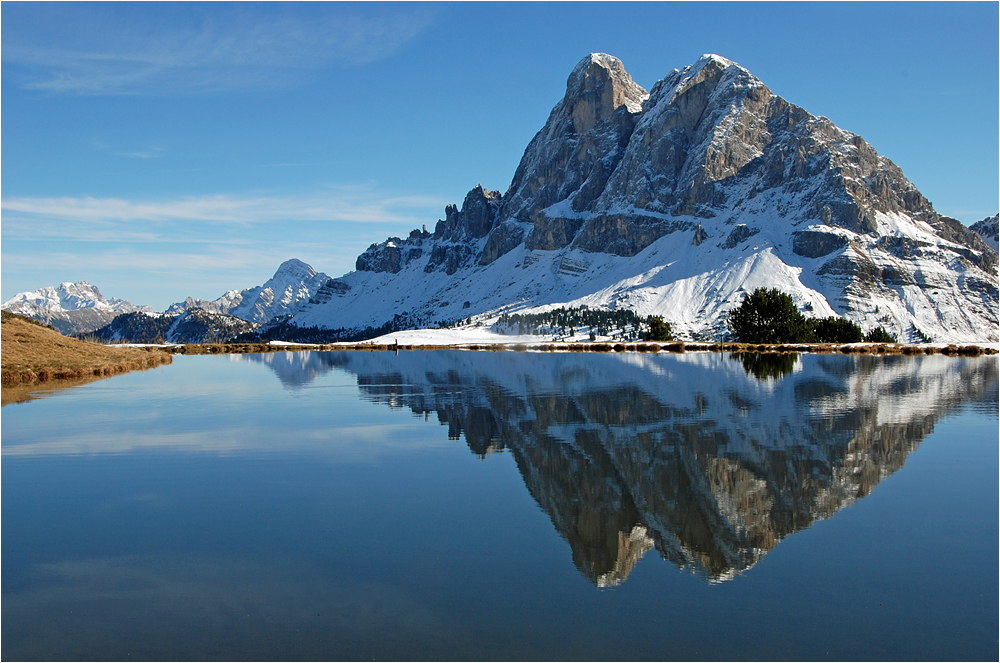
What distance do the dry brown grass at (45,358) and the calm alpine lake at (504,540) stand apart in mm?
30321

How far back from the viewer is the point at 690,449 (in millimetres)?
25578

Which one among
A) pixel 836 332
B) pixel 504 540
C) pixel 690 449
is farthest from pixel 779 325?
pixel 504 540

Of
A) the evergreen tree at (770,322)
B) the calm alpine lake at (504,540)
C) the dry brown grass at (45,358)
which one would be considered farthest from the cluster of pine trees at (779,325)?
the calm alpine lake at (504,540)

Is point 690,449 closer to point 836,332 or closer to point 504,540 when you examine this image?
point 504,540

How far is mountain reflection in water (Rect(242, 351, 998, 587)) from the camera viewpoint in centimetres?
1595

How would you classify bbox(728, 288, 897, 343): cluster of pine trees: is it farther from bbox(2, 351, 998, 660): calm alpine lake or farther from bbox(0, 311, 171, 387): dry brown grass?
bbox(2, 351, 998, 660): calm alpine lake

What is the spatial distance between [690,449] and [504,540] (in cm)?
1171

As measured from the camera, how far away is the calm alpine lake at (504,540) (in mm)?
11336

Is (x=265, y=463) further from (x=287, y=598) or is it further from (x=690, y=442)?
(x=690, y=442)

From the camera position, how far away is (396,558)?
575 inches

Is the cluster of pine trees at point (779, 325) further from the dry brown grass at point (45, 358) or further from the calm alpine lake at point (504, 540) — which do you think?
the calm alpine lake at point (504, 540)

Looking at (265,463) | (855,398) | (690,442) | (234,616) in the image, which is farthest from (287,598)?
(855,398)

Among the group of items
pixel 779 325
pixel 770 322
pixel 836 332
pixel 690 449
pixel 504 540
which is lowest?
pixel 504 540

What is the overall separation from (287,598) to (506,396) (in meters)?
33.8
